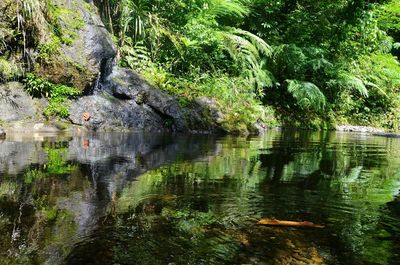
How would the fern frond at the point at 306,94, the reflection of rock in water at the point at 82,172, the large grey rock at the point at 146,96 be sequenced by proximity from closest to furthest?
the reflection of rock in water at the point at 82,172 → the large grey rock at the point at 146,96 → the fern frond at the point at 306,94

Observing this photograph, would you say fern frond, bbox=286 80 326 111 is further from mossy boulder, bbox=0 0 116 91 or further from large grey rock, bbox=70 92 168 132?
mossy boulder, bbox=0 0 116 91

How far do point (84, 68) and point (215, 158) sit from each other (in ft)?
18.5

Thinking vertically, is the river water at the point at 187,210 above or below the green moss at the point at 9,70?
below

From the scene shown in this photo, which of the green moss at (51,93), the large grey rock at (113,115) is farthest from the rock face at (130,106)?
the green moss at (51,93)

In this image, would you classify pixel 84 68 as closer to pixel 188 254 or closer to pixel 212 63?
pixel 212 63

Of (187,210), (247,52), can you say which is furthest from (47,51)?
(187,210)

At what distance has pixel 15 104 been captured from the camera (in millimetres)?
9594

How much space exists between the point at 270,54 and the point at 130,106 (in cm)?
674

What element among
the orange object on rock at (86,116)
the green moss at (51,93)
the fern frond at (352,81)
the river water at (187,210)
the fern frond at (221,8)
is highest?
the fern frond at (221,8)

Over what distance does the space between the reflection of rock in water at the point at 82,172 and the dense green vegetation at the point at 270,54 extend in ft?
16.8

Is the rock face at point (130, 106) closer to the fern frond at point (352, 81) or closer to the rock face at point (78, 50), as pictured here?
the rock face at point (78, 50)

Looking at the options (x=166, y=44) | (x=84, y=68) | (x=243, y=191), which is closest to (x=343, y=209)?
(x=243, y=191)

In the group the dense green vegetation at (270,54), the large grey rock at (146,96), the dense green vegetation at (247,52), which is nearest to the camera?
the dense green vegetation at (247,52)

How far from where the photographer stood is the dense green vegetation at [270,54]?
13.2m
